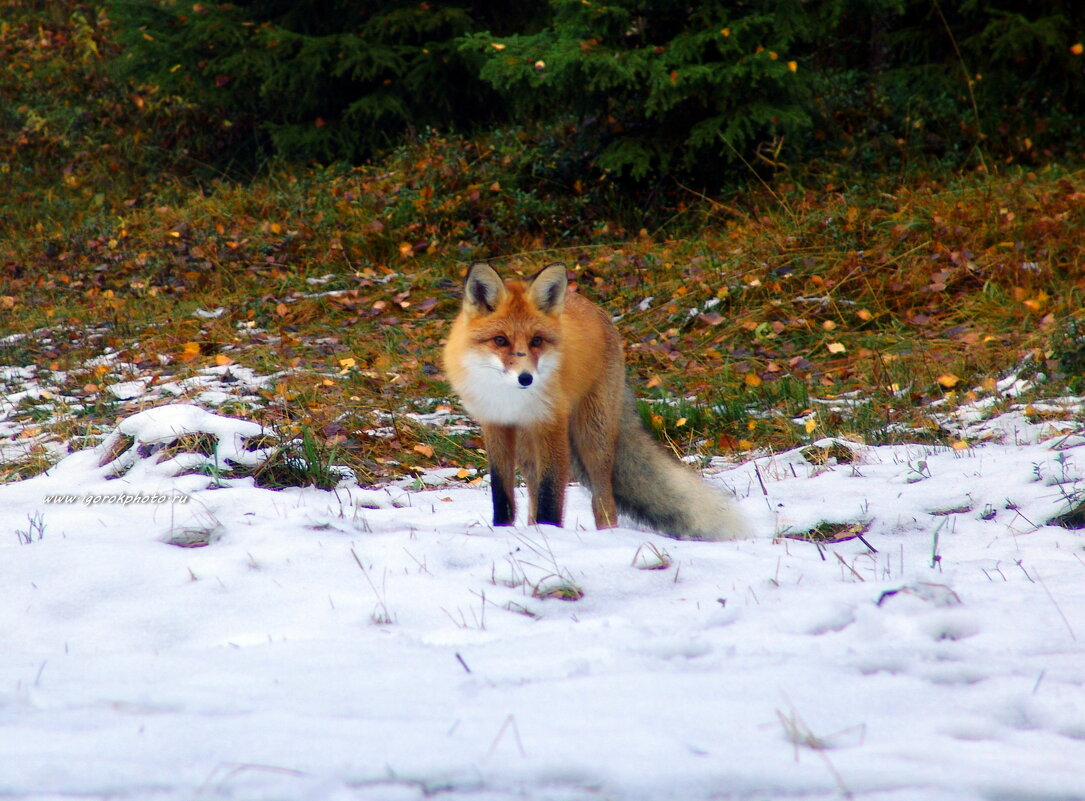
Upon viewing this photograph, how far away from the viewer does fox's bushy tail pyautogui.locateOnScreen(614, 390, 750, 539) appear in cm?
388

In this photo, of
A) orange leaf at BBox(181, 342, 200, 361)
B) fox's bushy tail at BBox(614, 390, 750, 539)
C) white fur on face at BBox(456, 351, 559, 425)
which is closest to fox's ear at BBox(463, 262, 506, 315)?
white fur on face at BBox(456, 351, 559, 425)

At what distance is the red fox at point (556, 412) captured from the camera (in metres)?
3.86

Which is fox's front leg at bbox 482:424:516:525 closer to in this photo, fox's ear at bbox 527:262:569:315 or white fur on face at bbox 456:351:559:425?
white fur on face at bbox 456:351:559:425

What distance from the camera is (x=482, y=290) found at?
4.05 meters

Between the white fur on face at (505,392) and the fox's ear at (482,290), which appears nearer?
the white fur on face at (505,392)

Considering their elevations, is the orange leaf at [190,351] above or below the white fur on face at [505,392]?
below

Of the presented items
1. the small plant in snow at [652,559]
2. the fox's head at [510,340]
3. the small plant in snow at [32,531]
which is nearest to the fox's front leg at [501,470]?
the fox's head at [510,340]

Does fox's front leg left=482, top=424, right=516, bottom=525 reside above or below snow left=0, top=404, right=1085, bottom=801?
below

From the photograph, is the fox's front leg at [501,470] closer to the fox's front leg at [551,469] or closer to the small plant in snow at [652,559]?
the fox's front leg at [551,469]

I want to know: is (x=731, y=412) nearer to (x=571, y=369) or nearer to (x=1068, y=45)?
(x=571, y=369)

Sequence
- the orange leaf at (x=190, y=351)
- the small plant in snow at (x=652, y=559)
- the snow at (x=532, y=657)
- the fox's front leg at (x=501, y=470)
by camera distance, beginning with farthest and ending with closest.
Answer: the orange leaf at (x=190, y=351)
the fox's front leg at (x=501, y=470)
the small plant in snow at (x=652, y=559)
the snow at (x=532, y=657)

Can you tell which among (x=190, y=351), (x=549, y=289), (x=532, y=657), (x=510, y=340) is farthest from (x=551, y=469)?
(x=190, y=351)

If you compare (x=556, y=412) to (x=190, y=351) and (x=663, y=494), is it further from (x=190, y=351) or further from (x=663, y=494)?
(x=190, y=351)

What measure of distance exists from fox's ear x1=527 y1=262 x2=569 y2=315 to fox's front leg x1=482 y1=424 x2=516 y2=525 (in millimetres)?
573
